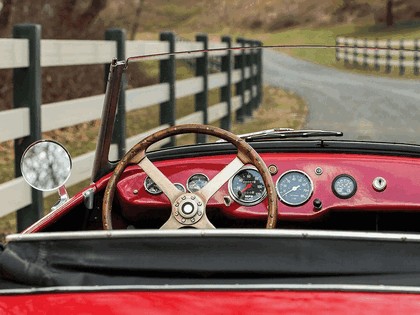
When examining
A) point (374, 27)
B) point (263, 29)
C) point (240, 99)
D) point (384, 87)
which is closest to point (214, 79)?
point (240, 99)

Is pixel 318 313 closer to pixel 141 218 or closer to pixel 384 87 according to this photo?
pixel 141 218

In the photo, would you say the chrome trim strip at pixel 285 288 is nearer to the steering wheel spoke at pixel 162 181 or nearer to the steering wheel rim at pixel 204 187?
the steering wheel rim at pixel 204 187

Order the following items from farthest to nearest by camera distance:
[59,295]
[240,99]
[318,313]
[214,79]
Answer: [240,99] → [214,79] → [59,295] → [318,313]

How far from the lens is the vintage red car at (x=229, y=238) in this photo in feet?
9.74

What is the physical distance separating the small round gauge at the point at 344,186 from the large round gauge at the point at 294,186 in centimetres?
9

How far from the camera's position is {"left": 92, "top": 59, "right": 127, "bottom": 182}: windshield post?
14.0ft

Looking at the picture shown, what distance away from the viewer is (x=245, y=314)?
2846mm

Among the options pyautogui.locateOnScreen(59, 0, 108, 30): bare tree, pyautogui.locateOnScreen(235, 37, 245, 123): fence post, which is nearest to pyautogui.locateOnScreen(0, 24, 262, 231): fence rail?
pyautogui.locateOnScreen(59, 0, 108, 30): bare tree

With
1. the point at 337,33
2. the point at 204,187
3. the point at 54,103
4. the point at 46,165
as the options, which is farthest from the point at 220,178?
the point at 337,33

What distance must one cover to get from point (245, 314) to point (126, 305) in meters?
0.29

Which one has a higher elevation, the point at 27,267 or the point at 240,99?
the point at 27,267

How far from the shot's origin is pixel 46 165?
4.36 m

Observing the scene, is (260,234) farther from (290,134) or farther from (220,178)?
(290,134)

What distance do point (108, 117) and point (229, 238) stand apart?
131cm
